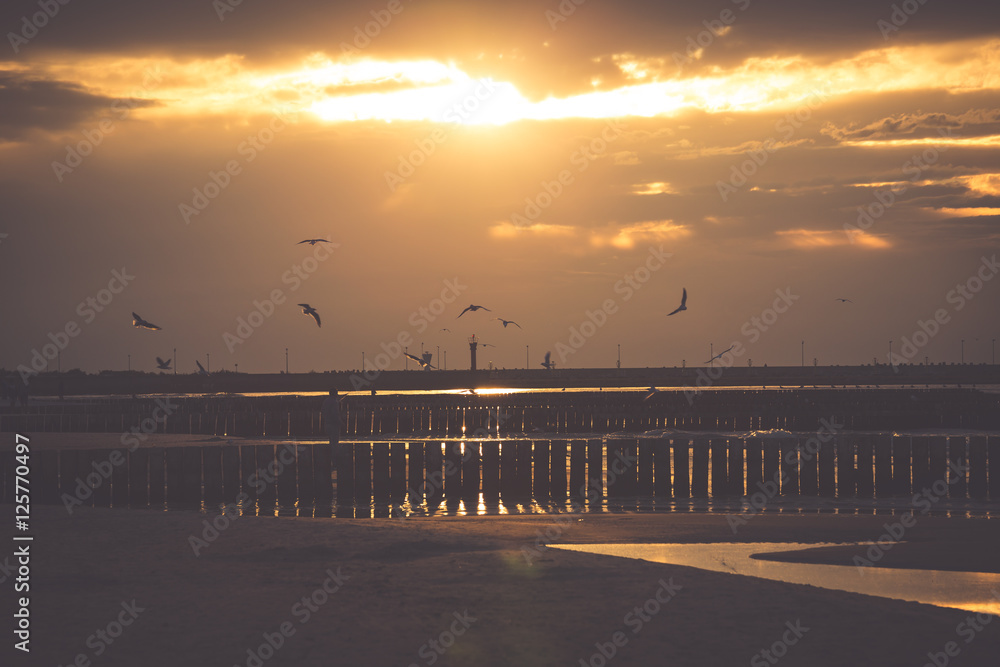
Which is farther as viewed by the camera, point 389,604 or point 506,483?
point 506,483

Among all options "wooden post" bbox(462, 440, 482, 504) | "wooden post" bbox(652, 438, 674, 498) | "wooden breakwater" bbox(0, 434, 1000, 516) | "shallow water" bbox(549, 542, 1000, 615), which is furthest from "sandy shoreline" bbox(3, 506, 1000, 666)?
"wooden post" bbox(462, 440, 482, 504)

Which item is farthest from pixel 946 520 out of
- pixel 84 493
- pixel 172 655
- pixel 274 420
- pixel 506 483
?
pixel 274 420

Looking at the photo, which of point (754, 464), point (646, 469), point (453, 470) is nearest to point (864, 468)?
point (754, 464)

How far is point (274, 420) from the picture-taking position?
162 feet

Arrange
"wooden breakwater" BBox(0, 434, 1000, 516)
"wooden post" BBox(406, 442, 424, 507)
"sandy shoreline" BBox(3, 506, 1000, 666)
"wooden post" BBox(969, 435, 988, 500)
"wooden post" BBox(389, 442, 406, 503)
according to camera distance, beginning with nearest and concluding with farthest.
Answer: "sandy shoreline" BBox(3, 506, 1000, 666) → "wooden breakwater" BBox(0, 434, 1000, 516) → "wooden post" BBox(969, 435, 988, 500) → "wooden post" BBox(389, 442, 406, 503) → "wooden post" BBox(406, 442, 424, 507)

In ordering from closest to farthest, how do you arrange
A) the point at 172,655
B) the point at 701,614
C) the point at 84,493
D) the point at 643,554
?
the point at 172,655 < the point at 701,614 < the point at 643,554 < the point at 84,493

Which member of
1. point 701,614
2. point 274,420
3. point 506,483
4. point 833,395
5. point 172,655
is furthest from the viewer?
point 833,395

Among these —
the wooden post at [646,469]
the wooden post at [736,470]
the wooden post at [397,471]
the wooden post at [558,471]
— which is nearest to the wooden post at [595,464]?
the wooden post at [558,471]

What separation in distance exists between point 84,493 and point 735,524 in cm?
1373

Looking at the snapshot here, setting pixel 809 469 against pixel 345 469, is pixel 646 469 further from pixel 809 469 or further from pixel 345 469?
pixel 345 469

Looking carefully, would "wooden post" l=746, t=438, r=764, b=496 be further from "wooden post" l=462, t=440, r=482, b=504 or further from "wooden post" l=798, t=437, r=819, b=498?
"wooden post" l=462, t=440, r=482, b=504

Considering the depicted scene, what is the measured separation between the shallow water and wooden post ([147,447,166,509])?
10.7 meters

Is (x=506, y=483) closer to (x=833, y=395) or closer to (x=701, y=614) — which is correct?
(x=701, y=614)

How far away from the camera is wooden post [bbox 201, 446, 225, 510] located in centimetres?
2138
